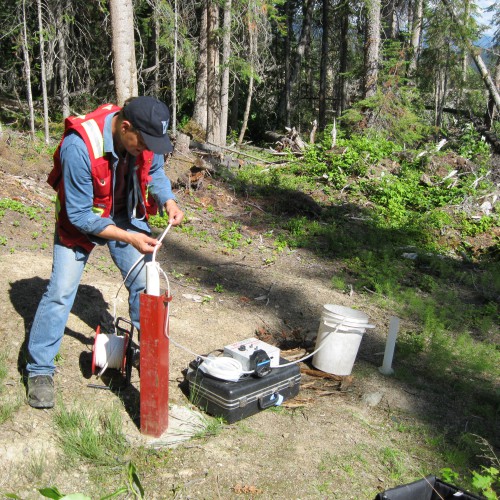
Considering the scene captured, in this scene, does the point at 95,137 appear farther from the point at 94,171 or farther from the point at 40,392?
the point at 40,392

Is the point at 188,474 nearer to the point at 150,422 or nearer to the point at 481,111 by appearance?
the point at 150,422

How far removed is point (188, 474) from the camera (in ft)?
10.6

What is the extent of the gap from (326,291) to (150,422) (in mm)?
4053

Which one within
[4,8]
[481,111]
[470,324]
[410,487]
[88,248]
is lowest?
[470,324]

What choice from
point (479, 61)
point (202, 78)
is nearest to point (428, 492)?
point (202, 78)

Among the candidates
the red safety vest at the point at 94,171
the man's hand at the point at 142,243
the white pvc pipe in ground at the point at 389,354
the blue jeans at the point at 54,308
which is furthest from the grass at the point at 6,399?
the white pvc pipe in ground at the point at 389,354

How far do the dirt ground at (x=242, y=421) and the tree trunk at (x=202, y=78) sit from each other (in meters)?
9.59

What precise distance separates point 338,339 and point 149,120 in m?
2.45

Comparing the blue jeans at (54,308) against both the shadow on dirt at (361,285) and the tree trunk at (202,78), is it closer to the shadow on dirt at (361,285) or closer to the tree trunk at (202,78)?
the shadow on dirt at (361,285)

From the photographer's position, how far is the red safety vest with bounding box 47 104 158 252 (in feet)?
10.9

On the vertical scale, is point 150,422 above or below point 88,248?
below

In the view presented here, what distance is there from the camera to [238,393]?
3.77 meters

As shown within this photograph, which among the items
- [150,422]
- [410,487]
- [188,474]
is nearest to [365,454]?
[410,487]

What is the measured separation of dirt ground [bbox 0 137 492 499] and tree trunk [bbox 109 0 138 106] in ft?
9.93
